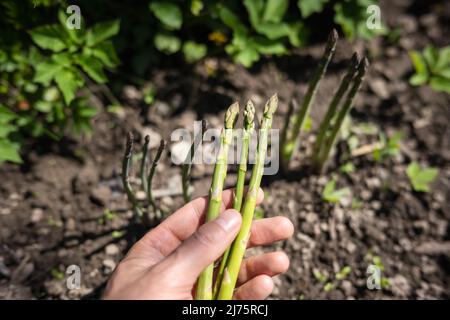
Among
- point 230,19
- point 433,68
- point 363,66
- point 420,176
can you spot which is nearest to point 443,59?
point 433,68

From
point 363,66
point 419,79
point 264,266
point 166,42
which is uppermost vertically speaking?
point 166,42

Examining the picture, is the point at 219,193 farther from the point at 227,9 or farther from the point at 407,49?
the point at 407,49

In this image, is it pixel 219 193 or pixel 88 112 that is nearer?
pixel 219 193

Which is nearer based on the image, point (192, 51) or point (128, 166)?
point (128, 166)

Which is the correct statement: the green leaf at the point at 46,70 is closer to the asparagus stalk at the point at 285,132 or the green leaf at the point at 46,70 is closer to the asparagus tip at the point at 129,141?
the asparagus tip at the point at 129,141

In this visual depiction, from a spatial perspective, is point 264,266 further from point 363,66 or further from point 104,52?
point 104,52

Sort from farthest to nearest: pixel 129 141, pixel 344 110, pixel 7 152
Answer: pixel 344 110, pixel 7 152, pixel 129 141

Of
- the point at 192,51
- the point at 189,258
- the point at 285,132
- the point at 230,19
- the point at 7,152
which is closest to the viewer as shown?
the point at 189,258
